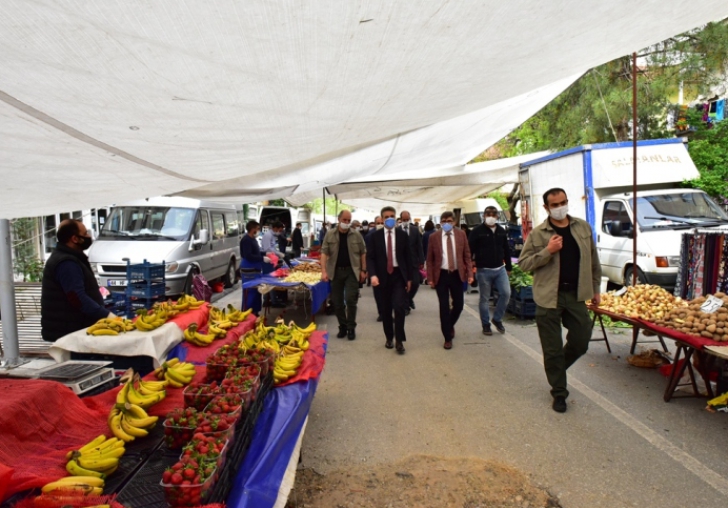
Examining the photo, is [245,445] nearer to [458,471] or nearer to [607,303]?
[458,471]

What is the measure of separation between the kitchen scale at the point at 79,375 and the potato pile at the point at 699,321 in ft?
17.1

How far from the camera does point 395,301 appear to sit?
631 cm

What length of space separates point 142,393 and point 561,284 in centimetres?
371

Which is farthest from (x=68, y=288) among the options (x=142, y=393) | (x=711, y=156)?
(x=711, y=156)

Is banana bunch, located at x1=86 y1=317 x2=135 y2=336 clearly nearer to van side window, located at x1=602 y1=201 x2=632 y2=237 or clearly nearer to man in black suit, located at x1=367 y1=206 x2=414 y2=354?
man in black suit, located at x1=367 y1=206 x2=414 y2=354

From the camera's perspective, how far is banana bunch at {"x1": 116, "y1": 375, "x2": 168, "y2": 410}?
2.78m

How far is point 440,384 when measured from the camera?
199 inches

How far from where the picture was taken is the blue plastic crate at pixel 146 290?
309 inches

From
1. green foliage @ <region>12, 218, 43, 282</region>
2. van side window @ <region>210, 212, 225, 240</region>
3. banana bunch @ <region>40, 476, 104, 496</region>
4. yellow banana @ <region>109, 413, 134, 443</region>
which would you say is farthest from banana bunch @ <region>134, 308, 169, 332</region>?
van side window @ <region>210, 212, 225, 240</region>

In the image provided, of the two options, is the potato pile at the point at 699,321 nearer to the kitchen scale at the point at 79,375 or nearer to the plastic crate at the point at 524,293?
the plastic crate at the point at 524,293

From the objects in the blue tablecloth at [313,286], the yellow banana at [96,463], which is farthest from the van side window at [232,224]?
the yellow banana at [96,463]

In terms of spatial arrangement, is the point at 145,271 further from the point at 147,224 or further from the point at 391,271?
the point at 391,271

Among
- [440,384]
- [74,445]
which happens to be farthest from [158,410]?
[440,384]

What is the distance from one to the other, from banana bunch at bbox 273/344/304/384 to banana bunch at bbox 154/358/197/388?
2.19 feet
